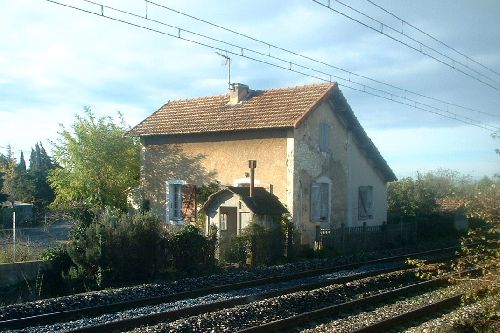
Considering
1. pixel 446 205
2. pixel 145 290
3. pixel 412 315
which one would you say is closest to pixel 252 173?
pixel 145 290

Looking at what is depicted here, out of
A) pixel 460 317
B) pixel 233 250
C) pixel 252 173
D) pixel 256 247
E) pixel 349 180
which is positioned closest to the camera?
pixel 460 317

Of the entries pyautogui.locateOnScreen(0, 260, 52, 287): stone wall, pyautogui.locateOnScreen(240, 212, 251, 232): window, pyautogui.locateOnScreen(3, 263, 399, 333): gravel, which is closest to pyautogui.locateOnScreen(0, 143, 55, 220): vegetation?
pyautogui.locateOnScreen(240, 212, 251, 232): window

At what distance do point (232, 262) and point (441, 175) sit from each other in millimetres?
36156

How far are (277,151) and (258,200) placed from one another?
9.15ft

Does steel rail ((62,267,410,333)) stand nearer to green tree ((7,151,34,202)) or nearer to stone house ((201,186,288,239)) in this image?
stone house ((201,186,288,239))

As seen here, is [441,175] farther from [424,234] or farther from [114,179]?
[114,179]

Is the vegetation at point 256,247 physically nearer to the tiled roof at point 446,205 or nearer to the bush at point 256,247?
the bush at point 256,247

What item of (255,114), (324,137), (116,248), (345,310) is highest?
(255,114)

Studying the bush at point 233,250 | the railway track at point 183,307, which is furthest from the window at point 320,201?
the railway track at point 183,307

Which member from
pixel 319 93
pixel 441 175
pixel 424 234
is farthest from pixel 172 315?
pixel 441 175

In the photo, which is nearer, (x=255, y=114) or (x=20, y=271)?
(x=20, y=271)

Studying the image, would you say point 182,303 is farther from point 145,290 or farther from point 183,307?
point 145,290

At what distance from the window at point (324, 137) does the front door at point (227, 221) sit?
533 cm

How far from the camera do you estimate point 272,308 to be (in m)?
11.1
